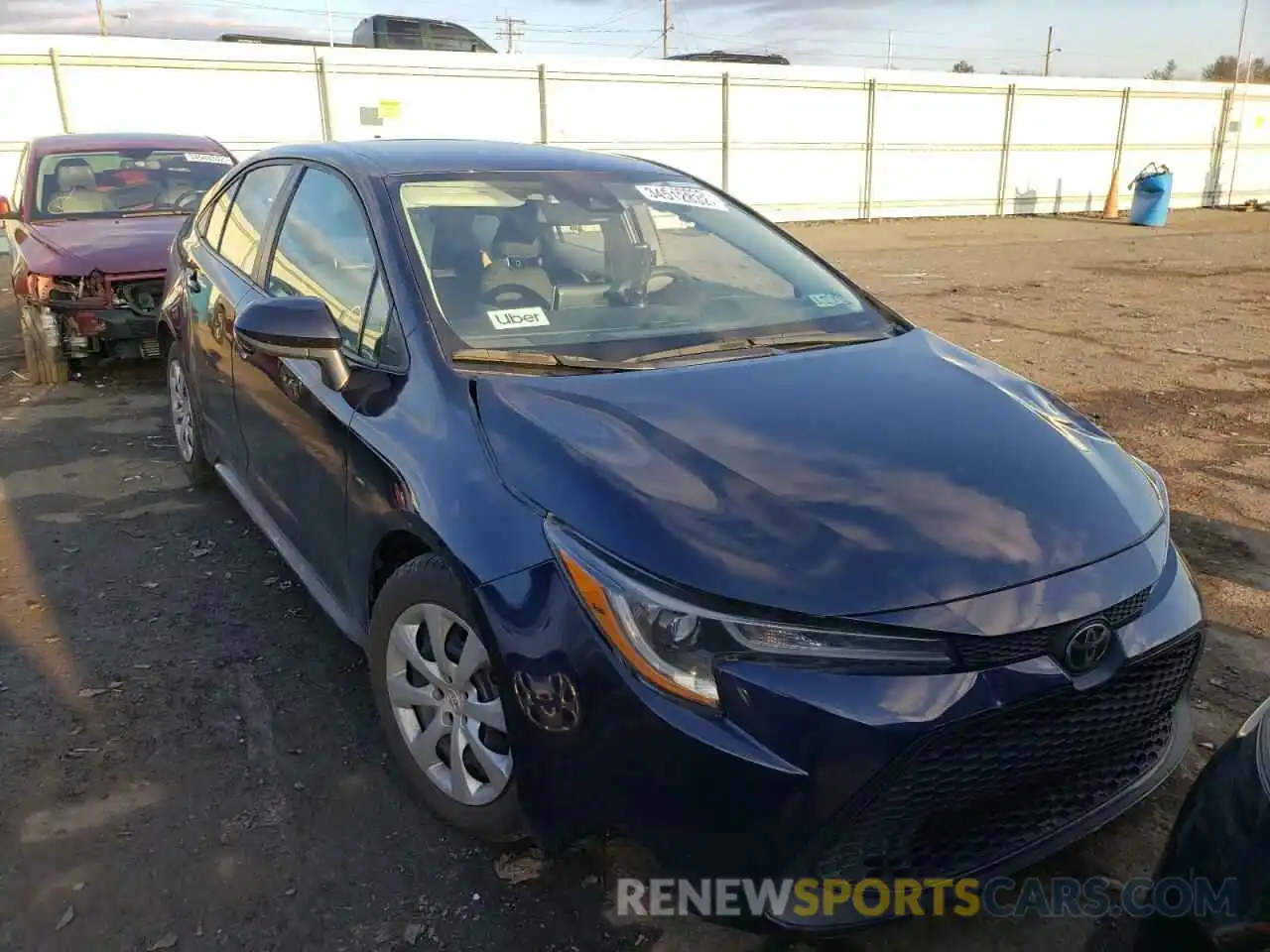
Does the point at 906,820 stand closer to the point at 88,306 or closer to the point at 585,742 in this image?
the point at 585,742

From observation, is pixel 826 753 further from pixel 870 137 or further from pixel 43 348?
pixel 870 137

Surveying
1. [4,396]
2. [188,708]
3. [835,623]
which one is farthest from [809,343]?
[4,396]

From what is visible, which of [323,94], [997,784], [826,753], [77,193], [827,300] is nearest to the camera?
[826,753]

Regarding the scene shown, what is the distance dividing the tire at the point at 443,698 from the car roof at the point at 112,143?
7114 mm

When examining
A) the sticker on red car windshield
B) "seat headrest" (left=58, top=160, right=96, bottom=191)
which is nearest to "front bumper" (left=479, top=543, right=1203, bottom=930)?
"seat headrest" (left=58, top=160, right=96, bottom=191)

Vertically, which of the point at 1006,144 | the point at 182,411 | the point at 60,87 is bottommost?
the point at 182,411

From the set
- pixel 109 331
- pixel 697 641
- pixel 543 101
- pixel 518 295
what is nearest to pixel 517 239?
pixel 518 295

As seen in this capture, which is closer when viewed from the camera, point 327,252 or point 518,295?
point 518,295

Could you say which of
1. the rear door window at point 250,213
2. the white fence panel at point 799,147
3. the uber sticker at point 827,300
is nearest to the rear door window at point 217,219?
the rear door window at point 250,213

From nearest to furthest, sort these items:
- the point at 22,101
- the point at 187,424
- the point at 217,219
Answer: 1. the point at 217,219
2. the point at 187,424
3. the point at 22,101

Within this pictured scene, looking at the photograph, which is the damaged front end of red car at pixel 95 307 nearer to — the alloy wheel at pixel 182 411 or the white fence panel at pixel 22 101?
the alloy wheel at pixel 182 411

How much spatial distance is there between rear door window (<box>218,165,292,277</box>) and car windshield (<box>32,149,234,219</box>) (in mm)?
3670

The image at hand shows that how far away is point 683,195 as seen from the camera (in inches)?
147

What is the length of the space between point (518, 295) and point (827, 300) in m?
1.07
